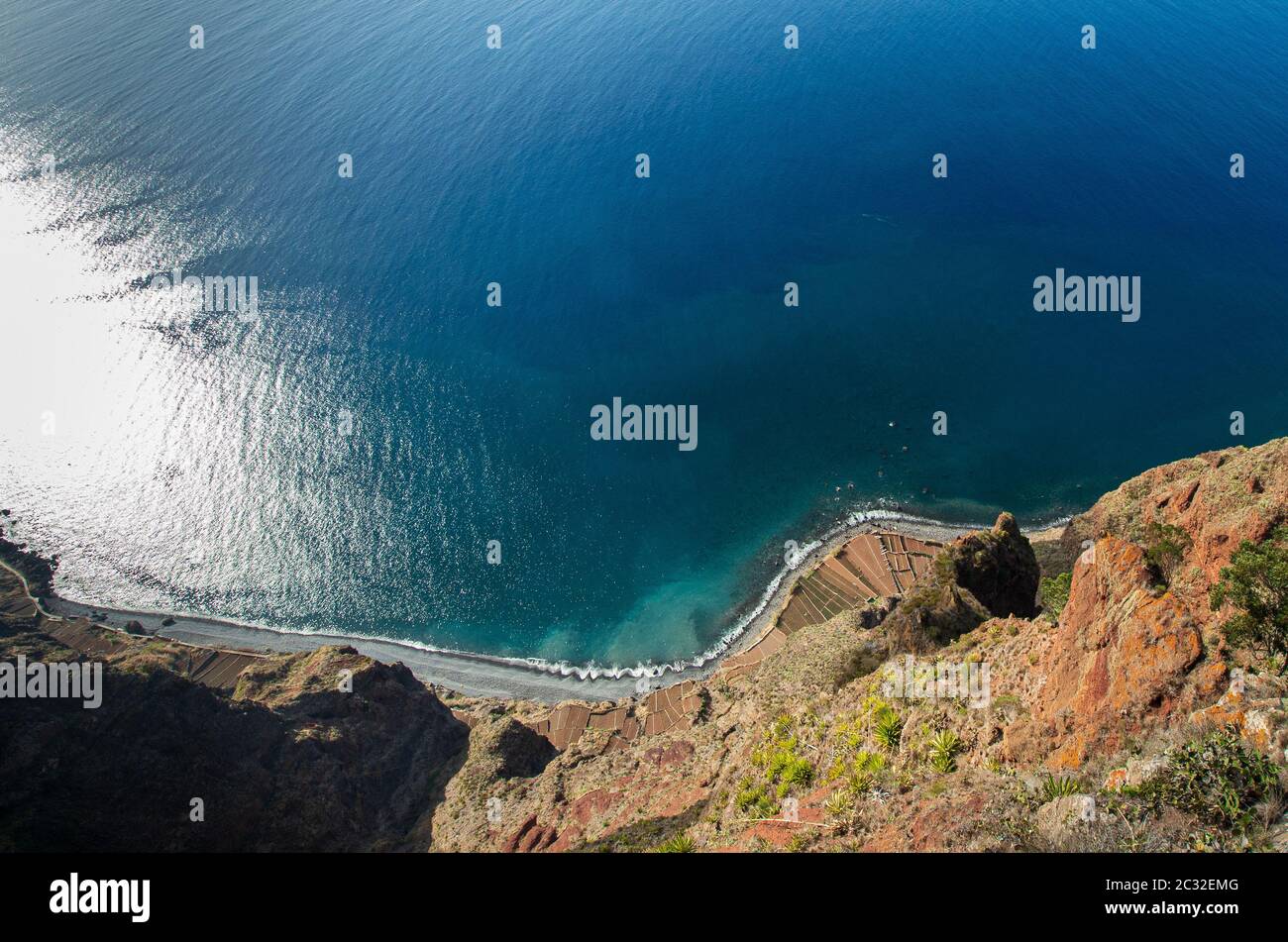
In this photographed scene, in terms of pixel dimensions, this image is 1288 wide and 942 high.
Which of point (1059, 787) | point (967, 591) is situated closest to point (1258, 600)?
point (1059, 787)

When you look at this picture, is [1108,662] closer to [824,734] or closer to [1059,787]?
[1059,787]

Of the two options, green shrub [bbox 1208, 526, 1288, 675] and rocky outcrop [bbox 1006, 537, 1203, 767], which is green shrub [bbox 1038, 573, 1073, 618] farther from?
green shrub [bbox 1208, 526, 1288, 675]

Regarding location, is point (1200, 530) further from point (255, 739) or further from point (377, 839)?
point (255, 739)

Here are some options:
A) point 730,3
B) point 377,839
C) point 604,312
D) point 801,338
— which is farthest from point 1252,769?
point 730,3

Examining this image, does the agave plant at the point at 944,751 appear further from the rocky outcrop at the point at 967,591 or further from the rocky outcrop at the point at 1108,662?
the rocky outcrop at the point at 967,591

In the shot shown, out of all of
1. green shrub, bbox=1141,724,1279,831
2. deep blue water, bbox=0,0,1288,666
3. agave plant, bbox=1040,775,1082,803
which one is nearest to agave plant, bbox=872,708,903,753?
agave plant, bbox=1040,775,1082,803
